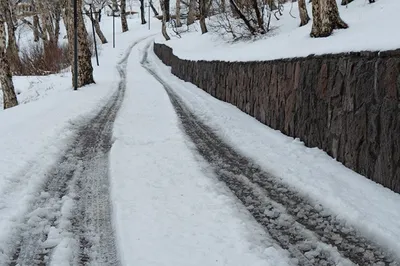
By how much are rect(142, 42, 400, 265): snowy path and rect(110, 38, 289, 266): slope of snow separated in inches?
6.2

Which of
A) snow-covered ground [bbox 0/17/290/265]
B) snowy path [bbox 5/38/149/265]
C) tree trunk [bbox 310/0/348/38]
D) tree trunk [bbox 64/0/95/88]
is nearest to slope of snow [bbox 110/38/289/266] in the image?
snow-covered ground [bbox 0/17/290/265]

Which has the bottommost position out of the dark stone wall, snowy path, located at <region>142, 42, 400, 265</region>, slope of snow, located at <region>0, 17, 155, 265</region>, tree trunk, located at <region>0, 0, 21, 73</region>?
snowy path, located at <region>142, 42, 400, 265</region>

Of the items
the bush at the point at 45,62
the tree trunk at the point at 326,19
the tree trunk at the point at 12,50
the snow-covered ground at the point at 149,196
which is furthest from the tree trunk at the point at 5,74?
the tree trunk at the point at 12,50

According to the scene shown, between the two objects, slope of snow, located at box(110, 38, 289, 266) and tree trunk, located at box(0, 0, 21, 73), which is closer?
slope of snow, located at box(110, 38, 289, 266)

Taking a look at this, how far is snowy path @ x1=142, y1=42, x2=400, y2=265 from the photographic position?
9.43 ft

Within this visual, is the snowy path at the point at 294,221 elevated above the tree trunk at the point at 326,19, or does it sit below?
below

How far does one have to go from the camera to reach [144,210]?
358 cm

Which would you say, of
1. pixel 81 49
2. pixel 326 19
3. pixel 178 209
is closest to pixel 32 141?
pixel 178 209

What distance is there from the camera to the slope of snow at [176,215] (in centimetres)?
284

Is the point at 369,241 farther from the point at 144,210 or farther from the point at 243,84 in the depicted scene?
the point at 243,84

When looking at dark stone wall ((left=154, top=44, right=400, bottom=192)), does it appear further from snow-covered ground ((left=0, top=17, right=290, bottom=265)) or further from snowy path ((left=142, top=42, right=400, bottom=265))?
snow-covered ground ((left=0, top=17, right=290, bottom=265))

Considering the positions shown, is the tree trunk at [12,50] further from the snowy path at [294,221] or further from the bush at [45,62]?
the snowy path at [294,221]

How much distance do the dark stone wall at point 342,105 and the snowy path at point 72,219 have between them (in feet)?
9.38

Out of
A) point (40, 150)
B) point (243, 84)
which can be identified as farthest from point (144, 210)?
point (243, 84)
